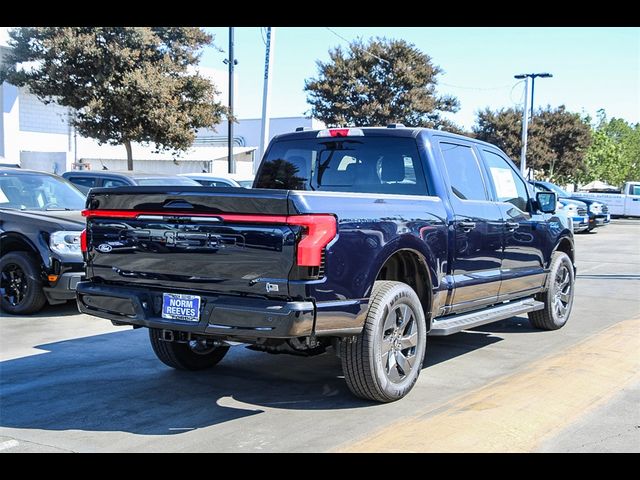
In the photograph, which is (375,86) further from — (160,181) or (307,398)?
(307,398)

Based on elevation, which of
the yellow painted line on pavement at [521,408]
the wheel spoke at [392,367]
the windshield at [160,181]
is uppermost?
the windshield at [160,181]

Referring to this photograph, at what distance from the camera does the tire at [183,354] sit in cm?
628

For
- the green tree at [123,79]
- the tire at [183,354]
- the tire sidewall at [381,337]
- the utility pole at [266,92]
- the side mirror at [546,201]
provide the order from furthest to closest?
the green tree at [123,79] < the utility pole at [266,92] < the side mirror at [546,201] < the tire at [183,354] < the tire sidewall at [381,337]

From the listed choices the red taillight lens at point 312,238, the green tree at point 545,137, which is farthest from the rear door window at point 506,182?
the green tree at point 545,137

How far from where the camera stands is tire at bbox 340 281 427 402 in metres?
5.17

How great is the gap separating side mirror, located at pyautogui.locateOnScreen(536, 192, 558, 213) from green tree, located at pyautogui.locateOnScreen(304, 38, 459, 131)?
22.7 meters

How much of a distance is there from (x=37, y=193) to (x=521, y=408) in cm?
725

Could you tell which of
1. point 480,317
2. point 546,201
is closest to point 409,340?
point 480,317

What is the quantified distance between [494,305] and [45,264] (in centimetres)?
513

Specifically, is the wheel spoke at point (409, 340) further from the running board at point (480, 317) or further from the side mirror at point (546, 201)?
the side mirror at point (546, 201)

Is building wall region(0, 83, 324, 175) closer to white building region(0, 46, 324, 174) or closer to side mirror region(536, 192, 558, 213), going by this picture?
white building region(0, 46, 324, 174)

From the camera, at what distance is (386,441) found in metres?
4.61

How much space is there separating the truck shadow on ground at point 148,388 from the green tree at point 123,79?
1271 centimetres
